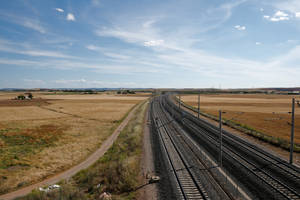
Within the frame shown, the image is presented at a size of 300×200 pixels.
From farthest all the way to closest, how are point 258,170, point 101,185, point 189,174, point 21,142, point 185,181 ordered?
point 21,142 < point 258,170 < point 189,174 < point 101,185 < point 185,181

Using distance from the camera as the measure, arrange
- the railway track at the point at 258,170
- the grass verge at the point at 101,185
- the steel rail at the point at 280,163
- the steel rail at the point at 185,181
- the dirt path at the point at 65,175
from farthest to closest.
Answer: the dirt path at the point at 65,175 < the steel rail at the point at 280,163 < the grass verge at the point at 101,185 < the railway track at the point at 258,170 < the steel rail at the point at 185,181

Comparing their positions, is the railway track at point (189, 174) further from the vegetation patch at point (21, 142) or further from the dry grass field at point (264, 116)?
the dry grass field at point (264, 116)

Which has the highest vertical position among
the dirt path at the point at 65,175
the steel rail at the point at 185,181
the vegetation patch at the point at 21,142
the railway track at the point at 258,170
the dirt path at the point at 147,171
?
the railway track at the point at 258,170

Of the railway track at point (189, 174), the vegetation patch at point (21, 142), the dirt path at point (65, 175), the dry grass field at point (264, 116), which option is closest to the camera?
the railway track at point (189, 174)

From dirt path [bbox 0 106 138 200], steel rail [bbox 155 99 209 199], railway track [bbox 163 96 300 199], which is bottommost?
dirt path [bbox 0 106 138 200]

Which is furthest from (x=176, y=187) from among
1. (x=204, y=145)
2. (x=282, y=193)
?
(x=204, y=145)

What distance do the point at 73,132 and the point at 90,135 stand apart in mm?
5136

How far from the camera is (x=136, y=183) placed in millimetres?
17906

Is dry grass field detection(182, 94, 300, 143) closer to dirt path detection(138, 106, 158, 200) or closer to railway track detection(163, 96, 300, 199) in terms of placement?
railway track detection(163, 96, 300, 199)

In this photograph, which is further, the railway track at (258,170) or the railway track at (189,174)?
the railway track at (258,170)

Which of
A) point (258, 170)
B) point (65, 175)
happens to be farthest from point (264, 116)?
point (65, 175)

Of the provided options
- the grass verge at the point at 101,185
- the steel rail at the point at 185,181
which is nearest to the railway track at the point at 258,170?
the steel rail at the point at 185,181

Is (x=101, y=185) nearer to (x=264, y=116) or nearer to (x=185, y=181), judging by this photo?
(x=185, y=181)

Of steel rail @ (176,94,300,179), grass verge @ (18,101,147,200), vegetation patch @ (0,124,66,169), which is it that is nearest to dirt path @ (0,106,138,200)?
grass verge @ (18,101,147,200)
